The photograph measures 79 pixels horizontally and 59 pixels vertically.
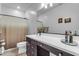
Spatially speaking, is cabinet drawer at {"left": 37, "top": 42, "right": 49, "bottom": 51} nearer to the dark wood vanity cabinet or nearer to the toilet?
the dark wood vanity cabinet

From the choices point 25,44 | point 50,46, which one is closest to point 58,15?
point 50,46

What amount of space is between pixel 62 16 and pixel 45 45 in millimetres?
495

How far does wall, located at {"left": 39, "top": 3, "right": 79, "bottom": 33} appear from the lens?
1.25 meters

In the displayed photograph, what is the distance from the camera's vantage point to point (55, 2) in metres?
1.33

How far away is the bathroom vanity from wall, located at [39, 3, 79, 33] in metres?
0.12

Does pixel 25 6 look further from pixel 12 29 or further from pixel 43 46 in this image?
pixel 43 46

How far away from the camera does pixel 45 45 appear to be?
54.1 inches

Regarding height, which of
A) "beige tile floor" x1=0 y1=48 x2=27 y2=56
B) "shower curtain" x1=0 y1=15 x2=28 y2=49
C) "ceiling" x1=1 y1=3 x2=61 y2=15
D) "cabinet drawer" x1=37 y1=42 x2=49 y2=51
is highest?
"ceiling" x1=1 y1=3 x2=61 y2=15

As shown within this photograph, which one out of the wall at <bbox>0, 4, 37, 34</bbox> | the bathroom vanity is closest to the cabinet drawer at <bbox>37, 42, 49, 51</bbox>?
the bathroom vanity

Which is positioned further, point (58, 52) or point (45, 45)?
point (45, 45)

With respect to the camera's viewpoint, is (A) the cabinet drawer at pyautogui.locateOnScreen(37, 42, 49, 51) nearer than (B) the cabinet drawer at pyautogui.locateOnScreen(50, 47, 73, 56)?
No

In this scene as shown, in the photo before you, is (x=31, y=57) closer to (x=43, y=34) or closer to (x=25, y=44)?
(x=25, y=44)

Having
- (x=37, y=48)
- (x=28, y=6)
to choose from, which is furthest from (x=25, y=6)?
(x=37, y=48)

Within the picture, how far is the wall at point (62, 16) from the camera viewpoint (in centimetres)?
125
